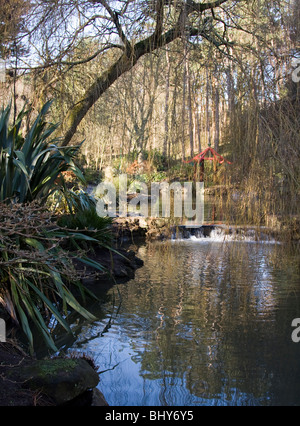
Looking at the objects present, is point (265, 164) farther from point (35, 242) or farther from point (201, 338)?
point (35, 242)

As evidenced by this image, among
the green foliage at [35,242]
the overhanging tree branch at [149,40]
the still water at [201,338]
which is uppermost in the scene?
the overhanging tree branch at [149,40]

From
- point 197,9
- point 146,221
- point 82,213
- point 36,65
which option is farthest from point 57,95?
point 146,221

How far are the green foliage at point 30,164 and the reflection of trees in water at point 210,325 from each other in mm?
1603

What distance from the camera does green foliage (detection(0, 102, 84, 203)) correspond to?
493 centimetres

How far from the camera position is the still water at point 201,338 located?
341 centimetres

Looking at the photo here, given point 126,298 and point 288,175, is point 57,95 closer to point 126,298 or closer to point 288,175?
point 126,298

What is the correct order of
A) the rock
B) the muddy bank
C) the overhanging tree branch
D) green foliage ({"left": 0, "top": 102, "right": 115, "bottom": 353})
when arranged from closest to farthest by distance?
the muddy bank < the rock < the overhanging tree branch < green foliage ({"left": 0, "top": 102, "right": 115, "bottom": 353})

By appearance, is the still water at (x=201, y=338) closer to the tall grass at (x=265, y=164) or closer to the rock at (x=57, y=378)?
the rock at (x=57, y=378)

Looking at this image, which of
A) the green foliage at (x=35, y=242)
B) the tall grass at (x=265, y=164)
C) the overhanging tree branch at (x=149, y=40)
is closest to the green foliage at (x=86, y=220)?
the green foliage at (x=35, y=242)

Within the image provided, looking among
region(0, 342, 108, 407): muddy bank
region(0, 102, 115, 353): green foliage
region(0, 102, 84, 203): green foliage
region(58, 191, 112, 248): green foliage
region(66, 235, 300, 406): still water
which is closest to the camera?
region(0, 342, 108, 407): muddy bank

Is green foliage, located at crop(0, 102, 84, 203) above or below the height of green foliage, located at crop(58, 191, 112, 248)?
above

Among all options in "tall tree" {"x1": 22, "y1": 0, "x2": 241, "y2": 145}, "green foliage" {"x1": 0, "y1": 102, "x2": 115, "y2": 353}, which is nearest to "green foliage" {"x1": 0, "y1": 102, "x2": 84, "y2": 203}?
"green foliage" {"x1": 0, "y1": 102, "x2": 115, "y2": 353}

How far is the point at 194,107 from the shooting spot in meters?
3.58

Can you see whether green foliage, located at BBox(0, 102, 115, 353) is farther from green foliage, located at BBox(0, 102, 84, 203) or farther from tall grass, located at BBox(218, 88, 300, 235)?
tall grass, located at BBox(218, 88, 300, 235)
